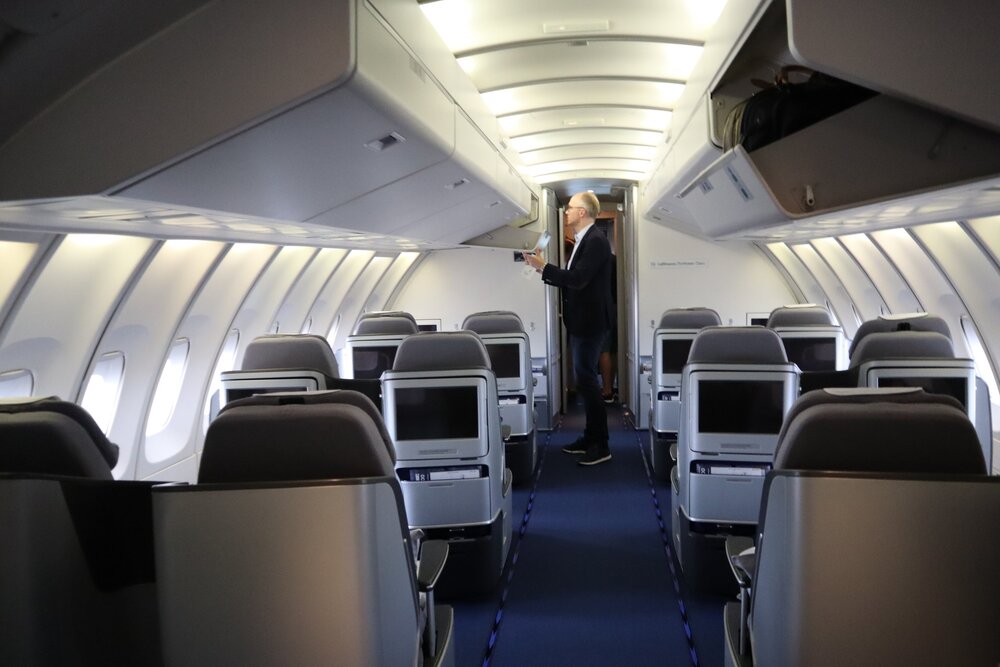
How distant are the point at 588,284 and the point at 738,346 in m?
3.15

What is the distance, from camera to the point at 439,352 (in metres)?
5.25

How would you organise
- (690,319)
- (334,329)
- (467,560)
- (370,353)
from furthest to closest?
(334,329) < (690,319) < (370,353) < (467,560)

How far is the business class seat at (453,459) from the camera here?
16.1 feet

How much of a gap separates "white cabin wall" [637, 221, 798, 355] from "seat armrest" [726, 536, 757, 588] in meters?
8.23

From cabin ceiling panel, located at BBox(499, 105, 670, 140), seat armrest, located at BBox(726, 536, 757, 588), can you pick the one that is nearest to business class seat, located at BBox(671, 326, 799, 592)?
seat armrest, located at BBox(726, 536, 757, 588)

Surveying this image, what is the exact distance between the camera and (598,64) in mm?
5914

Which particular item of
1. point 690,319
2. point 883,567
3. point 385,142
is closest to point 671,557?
point 690,319

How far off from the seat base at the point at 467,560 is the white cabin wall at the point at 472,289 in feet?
22.8

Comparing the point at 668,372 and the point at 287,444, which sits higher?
the point at 287,444

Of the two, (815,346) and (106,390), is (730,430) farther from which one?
(106,390)

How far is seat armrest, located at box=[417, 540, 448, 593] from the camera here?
3.00 metres

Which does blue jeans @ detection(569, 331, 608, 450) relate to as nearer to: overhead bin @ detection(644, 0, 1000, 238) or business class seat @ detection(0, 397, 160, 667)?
overhead bin @ detection(644, 0, 1000, 238)

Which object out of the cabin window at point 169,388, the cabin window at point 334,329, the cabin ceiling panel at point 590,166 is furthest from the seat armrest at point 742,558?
the cabin window at point 334,329

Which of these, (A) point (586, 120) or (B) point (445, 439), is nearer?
(B) point (445, 439)
